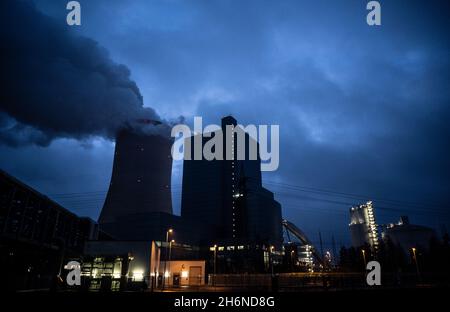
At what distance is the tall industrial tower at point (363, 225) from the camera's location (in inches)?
5209

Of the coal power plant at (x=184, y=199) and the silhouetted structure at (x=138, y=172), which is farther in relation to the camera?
the coal power plant at (x=184, y=199)

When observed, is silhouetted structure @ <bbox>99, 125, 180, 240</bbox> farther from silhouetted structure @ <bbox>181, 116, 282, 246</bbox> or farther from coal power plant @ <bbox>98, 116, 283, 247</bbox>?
silhouetted structure @ <bbox>181, 116, 282, 246</bbox>

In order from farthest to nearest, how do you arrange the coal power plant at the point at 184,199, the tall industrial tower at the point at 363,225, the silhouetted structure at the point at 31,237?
the tall industrial tower at the point at 363,225, the coal power plant at the point at 184,199, the silhouetted structure at the point at 31,237

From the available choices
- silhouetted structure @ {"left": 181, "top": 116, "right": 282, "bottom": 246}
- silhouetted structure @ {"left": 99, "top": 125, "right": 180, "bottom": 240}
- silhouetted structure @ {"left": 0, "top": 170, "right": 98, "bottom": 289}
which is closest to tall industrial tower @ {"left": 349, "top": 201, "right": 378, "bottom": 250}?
silhouetted structure @ {"left": 181, "top": 116, "right": 282, "bottom": 246}

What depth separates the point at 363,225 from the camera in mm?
137625

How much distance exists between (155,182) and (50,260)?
26467 millimetres

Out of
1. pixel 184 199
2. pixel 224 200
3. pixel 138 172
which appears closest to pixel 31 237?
pixel 138 172

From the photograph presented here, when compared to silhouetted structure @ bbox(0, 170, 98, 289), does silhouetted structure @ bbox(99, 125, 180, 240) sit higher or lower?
higher

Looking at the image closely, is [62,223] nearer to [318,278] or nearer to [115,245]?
[115,245]

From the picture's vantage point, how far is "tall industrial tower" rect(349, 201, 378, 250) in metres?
132

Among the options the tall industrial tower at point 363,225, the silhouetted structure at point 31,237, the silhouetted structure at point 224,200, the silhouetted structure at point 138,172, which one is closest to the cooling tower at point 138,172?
the silhouetted structure at point 138,172

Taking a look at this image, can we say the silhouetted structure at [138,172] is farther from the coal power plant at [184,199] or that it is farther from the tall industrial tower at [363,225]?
the tall industrial tower at [363,225]

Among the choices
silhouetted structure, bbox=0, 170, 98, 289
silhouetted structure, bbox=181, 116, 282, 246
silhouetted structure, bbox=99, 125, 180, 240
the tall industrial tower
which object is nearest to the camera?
silhouetted structure, bbox=0, 170, 98, 289
